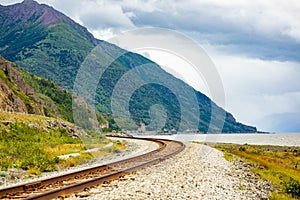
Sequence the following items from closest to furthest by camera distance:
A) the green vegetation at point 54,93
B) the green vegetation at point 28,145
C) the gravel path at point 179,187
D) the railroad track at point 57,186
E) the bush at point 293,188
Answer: the railroad track at point 57,186 < the gravel path at point 179,187 < the bush at point 293,188 < the green vegetation at point 28,145 < the green vegetation at point 54,93

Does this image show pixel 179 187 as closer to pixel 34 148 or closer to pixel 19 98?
pixel 34 148

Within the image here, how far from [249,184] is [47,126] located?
29.1m

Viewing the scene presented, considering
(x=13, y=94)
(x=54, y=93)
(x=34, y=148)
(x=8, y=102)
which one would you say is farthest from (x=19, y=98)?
(x=54, y=93)

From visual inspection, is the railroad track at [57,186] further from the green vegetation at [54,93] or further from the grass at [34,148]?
the green vegetation at [54,93]

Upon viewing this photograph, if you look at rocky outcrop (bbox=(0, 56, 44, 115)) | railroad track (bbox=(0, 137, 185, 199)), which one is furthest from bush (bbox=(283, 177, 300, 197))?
rocky outcrop (bbox=(0, 56, 44, 115))

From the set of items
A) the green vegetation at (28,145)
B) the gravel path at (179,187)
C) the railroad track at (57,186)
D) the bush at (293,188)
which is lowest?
the green vegetation at (28,145)

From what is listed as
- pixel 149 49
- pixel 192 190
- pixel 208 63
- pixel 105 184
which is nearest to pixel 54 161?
pixel 105 184

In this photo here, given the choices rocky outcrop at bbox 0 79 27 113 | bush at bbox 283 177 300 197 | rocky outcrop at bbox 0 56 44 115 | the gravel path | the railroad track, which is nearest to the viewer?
the railroad track

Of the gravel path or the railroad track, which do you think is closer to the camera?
the railroad track

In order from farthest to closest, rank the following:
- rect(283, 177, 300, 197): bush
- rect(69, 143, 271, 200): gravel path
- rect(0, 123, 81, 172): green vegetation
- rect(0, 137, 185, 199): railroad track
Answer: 1. rect(0, 123, 81, 172): green vegetation
2. rect(283, 177, 300, 197): bush
3. rect(69, 143, 271, 200): gravel path
4. rect(0, 137, 185, 199): railroad track

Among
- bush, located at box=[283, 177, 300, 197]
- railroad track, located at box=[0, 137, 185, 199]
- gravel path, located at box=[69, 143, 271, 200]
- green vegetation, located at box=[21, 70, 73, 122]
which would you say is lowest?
railroad track, located at box=[0, 137, 185, 199]

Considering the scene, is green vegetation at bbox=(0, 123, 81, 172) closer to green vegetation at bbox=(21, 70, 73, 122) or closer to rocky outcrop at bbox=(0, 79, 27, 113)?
rocky outcrop at bbox=(0, 79, 27, 113)

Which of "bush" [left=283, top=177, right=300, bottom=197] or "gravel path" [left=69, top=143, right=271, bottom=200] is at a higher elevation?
"bush" [left=283, top=177, right=300, bottom=197]

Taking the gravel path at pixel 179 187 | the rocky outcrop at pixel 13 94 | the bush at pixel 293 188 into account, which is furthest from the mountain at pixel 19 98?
the bush at pixel 293 188
